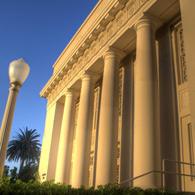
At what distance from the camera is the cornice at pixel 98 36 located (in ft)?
50.0

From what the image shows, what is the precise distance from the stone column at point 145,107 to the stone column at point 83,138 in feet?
19.1

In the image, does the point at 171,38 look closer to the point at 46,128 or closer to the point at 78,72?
the point at 78,72

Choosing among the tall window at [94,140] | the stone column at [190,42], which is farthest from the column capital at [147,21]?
the tall window at [94,140]

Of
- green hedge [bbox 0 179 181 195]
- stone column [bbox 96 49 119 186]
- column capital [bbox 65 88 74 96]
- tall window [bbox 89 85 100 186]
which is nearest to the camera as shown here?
green hedge [bbox 0 179 181 195]

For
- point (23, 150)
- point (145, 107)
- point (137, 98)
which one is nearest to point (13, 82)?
point (145, 107)

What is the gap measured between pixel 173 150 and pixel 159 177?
1.81m

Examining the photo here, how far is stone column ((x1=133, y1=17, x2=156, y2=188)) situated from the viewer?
35.3ft

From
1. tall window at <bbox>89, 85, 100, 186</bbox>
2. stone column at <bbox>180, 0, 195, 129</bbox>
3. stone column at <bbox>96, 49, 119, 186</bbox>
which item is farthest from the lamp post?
tall window at <bbox>89, 85, 100, 186</bbox>

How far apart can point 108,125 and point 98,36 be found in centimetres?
635

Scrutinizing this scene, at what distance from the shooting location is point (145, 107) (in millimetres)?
11727

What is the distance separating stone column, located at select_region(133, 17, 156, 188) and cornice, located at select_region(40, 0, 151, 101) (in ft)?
5.52

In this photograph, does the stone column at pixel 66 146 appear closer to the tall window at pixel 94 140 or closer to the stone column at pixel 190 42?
the tall window at pixel 94 140

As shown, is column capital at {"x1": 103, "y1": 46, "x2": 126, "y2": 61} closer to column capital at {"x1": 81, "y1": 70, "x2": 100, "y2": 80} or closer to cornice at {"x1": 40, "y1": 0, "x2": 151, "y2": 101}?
cornice at {"x1": 40, "y1": 0, "x2": 151, "y2": 101}

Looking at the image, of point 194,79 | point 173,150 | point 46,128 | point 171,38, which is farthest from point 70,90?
point 194,79
